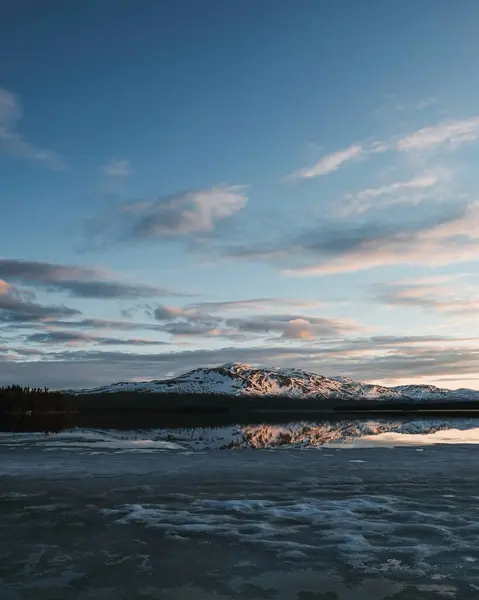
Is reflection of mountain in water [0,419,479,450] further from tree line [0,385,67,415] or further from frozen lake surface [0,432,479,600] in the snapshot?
tree line [0,385,67,415]

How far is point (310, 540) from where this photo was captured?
10961mm

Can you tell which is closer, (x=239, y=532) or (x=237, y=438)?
(x=239, y=532)

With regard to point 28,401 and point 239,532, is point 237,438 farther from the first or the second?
point 28,401

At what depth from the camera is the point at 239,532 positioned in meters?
11.5

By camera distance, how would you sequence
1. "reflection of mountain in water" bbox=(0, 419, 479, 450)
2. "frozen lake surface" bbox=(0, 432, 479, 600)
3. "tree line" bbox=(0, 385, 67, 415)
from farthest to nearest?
"tree line" bbox=(0, 385, 67, 415)
"reflection of mountain in water" bbox=(0, 419, 479, 450)
"frozen lake surface" bbox=(0, 432, 479, 600)

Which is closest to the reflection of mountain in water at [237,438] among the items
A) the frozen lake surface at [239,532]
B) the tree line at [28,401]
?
the frozen lake surface at [239,532]

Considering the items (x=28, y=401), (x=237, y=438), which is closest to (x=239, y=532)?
(x=237, y=438)

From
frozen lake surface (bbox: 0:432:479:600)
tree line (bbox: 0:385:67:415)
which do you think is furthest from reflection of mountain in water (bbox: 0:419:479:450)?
tree line (bbox: 0:385:67:415)

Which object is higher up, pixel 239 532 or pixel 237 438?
pixel 239 532

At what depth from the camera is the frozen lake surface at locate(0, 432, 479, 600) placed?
840 centimetres

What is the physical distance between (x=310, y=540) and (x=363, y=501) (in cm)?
430

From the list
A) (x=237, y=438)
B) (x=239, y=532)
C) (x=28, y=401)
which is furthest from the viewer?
(x=28, y=401)

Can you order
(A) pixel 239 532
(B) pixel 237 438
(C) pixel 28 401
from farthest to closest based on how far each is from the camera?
(C) pixel 28 401, (B) pixel 237 438, (A) pixel 239 532

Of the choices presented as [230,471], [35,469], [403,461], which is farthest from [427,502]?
[35,469]
